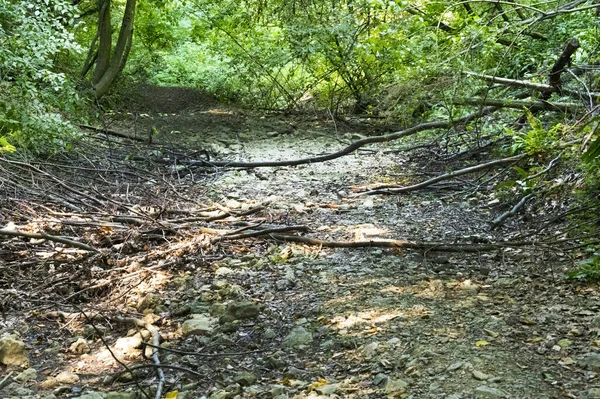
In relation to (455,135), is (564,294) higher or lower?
lower

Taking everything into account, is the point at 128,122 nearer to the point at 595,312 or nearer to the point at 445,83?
the point at 445,83

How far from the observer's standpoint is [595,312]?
2965mm

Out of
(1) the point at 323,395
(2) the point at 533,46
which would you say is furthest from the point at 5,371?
(2) the point at 533,46

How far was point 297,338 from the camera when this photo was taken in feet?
10.3

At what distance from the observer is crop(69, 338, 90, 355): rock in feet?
10.5

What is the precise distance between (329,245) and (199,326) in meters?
1.49

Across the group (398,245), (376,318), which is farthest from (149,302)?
(398,245)

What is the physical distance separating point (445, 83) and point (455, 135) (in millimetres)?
1640

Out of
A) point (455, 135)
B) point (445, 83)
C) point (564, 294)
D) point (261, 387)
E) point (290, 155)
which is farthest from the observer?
point (290, 155)

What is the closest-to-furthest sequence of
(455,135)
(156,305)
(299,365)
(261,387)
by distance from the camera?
(261,387)
(299,365)
(156,305)
(455,135)

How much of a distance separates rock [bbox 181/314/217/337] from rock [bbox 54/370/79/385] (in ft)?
2.10

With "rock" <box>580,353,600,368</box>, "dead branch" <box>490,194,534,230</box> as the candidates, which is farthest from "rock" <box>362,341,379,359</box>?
"dead branch" <box>490,194,534,230</box>

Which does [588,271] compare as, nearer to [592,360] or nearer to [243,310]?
[592,360]

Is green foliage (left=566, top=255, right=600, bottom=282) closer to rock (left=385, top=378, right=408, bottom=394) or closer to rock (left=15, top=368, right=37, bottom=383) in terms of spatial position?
rock (left=385, top=378, right=408, bottom=394)
